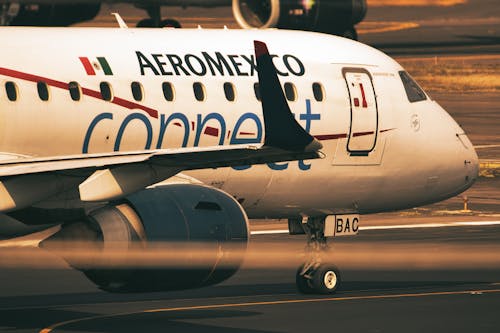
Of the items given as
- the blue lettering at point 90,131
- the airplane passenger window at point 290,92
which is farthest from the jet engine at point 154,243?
the airplane passenger window at point 290,92

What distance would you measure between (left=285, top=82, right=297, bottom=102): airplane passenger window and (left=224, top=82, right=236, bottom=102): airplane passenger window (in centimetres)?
100

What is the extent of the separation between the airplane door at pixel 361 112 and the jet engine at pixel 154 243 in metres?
5.91

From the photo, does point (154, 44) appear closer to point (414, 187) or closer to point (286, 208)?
point (286, 208)

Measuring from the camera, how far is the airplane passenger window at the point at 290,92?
2698 centimetres

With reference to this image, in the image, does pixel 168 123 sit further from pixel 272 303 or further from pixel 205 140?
pixel 272 303

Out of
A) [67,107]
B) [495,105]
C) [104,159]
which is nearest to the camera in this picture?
[104,159]

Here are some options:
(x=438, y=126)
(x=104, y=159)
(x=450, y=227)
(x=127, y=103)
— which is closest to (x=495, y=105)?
(x=450, y=227)

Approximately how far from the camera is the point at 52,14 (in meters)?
78.9

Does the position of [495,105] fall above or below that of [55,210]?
below

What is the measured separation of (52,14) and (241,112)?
53.7 meters

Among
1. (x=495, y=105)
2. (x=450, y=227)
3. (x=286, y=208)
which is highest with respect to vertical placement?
(x=286, y=208)

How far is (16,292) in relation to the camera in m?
29.3

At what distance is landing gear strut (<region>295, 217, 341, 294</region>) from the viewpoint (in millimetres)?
28000

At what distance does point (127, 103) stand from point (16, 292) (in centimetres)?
561
